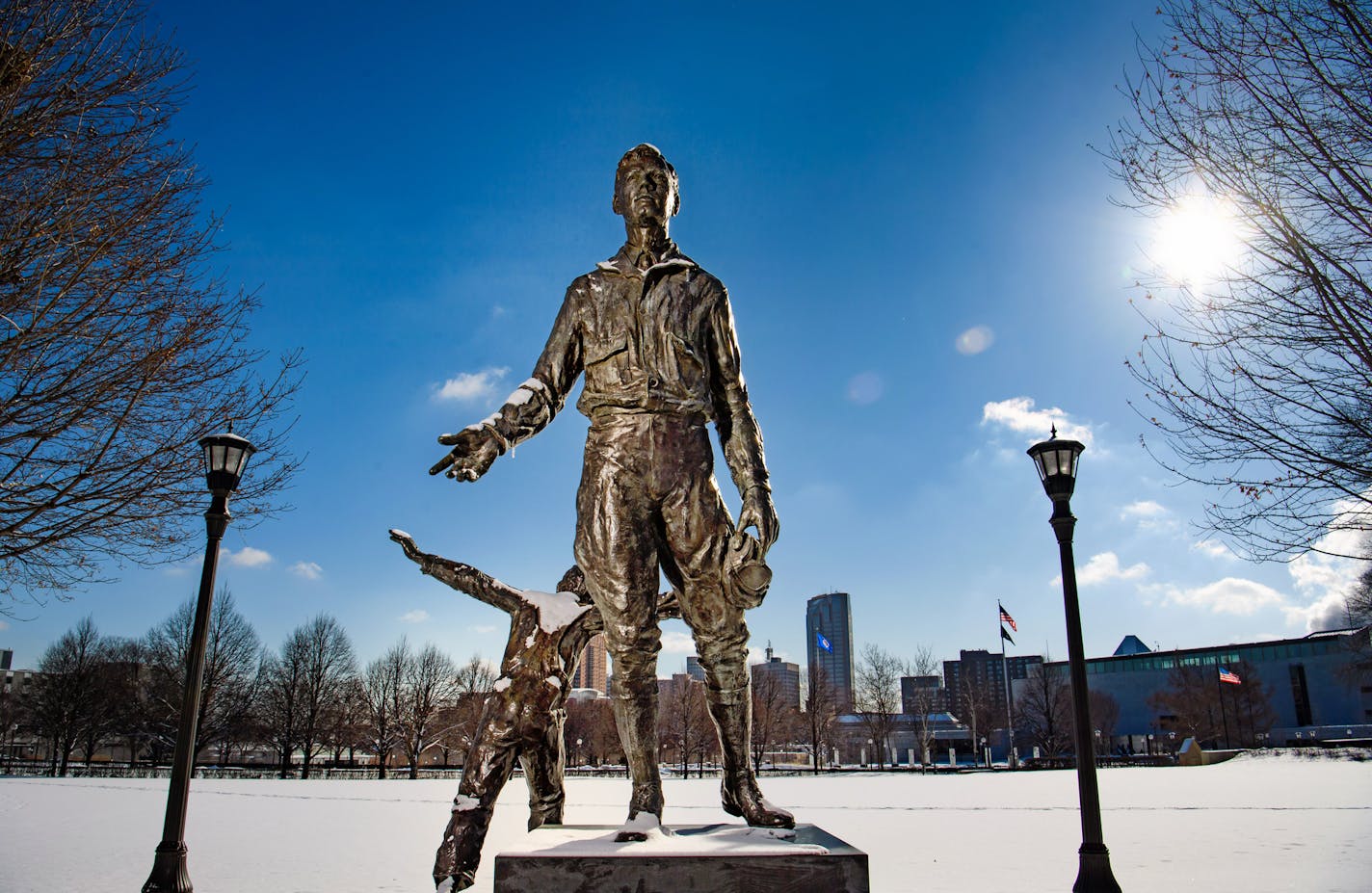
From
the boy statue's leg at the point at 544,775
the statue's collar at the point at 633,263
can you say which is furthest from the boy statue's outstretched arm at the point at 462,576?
the statue's collar at the point at 633,263

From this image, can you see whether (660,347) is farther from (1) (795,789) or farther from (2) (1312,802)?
(1) (795,789)

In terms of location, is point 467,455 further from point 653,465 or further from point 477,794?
point 477,794

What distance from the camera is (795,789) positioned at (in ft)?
90.8

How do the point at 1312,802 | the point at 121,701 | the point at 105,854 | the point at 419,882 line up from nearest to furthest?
the point at 419,882 < the point at 105,854 < the point at 1312,802 < the point at 121,701

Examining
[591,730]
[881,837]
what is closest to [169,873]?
[881,837]

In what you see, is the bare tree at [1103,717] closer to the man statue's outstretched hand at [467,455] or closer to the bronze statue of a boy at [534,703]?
the bronze statue of a boy at [534,703]

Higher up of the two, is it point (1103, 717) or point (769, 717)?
point (769, 717)

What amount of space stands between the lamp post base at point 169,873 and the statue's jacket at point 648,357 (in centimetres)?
650

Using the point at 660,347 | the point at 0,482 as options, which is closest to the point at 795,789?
the point at 0,482

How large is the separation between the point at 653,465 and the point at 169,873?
22.8 ft

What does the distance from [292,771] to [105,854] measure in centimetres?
4383

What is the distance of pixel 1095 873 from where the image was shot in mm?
7535

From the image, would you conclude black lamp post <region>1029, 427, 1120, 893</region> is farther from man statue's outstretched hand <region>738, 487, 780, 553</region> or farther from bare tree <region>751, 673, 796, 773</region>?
bare tree <region>751, 673, 796, 773</region>

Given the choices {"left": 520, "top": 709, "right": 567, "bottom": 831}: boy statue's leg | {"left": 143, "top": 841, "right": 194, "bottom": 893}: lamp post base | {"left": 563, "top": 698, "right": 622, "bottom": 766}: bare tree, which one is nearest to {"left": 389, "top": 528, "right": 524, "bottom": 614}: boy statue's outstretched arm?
{"left": 520, "top": 709, "right": 567, "bottom": 831}: boy statue's leg
